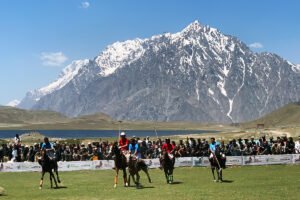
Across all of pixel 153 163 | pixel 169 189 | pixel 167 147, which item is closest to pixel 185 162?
pixel 153 163

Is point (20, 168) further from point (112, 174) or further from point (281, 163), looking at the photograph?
point (281, 163)

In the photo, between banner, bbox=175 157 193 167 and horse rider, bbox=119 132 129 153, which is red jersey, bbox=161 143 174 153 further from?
banner, bbox=175 157 193 167

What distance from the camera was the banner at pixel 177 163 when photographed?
155 feet

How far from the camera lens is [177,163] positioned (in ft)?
163

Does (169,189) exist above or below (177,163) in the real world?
below

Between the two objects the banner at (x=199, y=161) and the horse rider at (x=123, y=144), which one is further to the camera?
the banner at (x=199, y=161)

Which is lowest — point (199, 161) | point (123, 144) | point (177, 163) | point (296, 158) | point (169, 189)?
point (169, 189)

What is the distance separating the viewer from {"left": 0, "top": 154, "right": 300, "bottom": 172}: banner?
47.2 meters

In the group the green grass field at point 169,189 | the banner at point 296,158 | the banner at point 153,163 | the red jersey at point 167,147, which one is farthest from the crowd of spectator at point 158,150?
the red jersey at point 167,147

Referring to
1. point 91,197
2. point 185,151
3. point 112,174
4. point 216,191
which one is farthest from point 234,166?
point 91,197

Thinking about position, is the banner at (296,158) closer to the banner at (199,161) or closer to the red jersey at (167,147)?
the banner at (199,161)

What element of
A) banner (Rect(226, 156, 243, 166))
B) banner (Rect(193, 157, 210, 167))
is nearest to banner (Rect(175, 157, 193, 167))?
banner (Rect(193, 157, 210, 167))

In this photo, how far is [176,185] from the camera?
31938 mm

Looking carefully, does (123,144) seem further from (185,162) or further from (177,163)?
(185,162)
